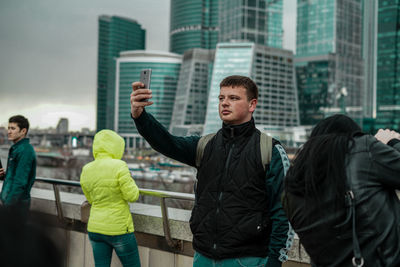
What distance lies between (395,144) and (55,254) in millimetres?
1836

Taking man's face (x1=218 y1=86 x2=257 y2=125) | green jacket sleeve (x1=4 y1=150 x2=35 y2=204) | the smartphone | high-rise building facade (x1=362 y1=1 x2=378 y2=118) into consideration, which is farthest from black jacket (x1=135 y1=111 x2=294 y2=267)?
high-rise building facade (x1=362 y1=1 x2=378 y2=118)

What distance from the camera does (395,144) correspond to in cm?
223

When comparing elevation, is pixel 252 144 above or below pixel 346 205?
above

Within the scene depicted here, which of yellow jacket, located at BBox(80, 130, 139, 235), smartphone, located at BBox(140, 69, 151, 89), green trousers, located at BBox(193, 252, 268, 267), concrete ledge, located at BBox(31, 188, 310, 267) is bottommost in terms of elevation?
concrete ledge, located at BBox(31, 188, 310, 267)

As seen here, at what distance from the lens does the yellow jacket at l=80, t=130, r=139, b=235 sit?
12.5ft

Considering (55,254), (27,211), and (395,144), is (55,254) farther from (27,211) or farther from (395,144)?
(395,144)

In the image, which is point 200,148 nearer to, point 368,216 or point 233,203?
point 233,203

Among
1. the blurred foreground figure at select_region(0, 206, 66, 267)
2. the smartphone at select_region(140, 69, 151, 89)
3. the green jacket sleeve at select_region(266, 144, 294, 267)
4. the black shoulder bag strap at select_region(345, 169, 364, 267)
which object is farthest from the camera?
the smartphone at select_region(140, 69, 151, 89)

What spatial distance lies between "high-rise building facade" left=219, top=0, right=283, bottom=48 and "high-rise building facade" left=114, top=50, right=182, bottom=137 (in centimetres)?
2385

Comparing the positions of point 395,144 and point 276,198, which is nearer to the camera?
point 395,144

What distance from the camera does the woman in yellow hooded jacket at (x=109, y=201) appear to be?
3.82 m

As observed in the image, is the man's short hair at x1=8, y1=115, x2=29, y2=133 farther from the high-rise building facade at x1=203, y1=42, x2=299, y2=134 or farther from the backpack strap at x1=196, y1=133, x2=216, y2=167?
the high-rise building facade at x1=203, y1=42, x2=299, y2=134

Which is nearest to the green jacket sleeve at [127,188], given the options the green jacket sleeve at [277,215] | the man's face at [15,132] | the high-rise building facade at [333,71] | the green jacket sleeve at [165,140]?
the green jacket sleeve at [165,140]

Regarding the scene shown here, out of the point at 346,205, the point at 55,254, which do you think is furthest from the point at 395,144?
the point at 55,254
